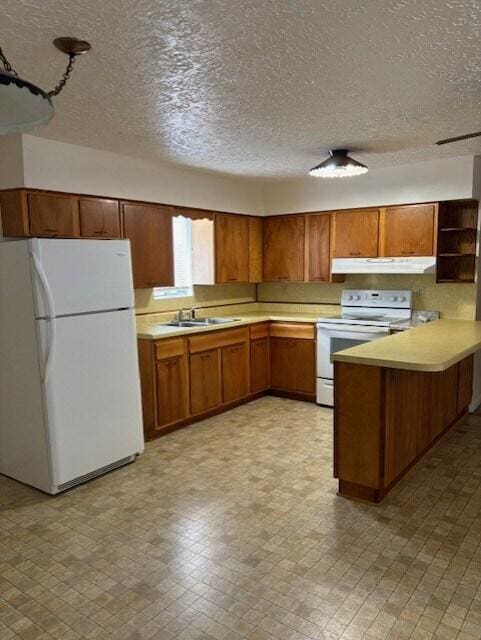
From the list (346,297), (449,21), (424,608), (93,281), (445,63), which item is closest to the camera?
(449,21)

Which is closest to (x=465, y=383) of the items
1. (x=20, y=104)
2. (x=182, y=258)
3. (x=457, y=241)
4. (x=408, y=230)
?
(x=457, y=241)

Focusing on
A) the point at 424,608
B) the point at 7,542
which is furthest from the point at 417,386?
the point at 7,542

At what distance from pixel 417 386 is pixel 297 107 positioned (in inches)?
79.3

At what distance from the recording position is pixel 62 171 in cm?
355

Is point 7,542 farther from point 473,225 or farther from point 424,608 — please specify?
point 473,225

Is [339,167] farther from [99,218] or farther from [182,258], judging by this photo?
[182,258]

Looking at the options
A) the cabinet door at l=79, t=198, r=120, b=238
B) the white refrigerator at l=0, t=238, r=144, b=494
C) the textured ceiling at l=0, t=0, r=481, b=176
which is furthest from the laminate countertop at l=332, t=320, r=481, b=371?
the cabinet door at l=79, t=198, r=120, b=238

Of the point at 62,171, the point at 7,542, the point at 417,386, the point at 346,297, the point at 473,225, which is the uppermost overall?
the point at 62,171

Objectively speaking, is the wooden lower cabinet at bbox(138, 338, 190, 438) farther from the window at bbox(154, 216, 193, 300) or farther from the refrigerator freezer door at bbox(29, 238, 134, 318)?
the window at bbox(154, 216, 193, 300)

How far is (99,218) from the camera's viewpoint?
380 cm

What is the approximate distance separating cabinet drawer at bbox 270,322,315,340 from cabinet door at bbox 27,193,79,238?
Result: 2.43m

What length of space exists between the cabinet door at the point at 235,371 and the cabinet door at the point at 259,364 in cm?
11

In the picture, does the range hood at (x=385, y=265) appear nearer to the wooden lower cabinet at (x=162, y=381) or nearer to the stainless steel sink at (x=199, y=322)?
the stainless steel sink at (x=199, y=322)

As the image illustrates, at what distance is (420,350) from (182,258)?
2916 millimetres
